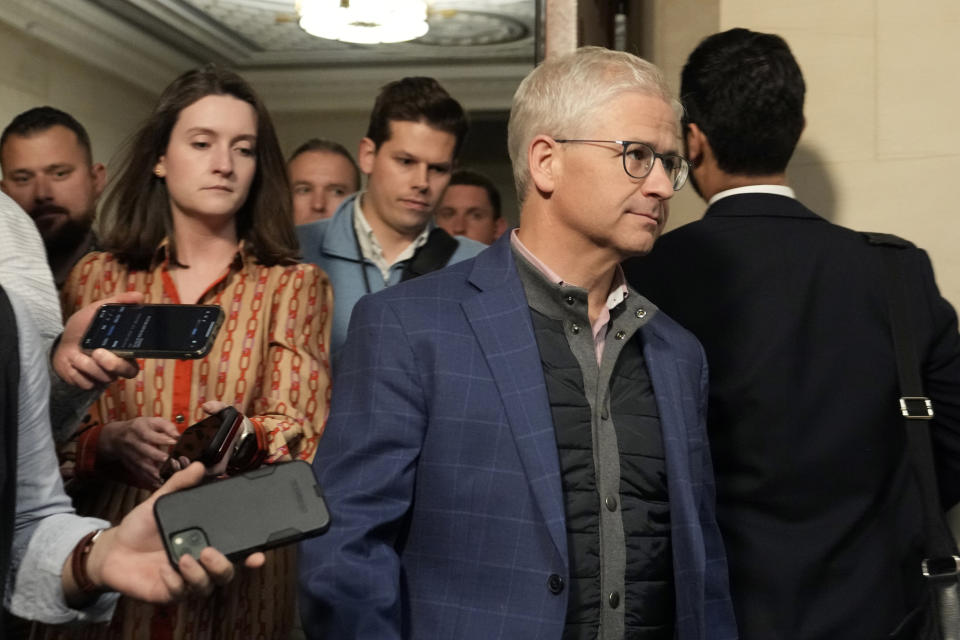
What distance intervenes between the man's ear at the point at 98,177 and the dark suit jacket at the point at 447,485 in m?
1.71

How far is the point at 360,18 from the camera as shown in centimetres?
393

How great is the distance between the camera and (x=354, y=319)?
6.79 feet

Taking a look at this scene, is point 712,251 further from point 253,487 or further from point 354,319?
point 253,487

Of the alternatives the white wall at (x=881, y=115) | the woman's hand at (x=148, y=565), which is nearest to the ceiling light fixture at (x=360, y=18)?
the white wall at (x=881, y=115)

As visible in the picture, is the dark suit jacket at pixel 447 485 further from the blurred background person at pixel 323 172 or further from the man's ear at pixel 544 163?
the blurred background person at pixel 323 172

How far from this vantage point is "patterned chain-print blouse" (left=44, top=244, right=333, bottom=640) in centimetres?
241

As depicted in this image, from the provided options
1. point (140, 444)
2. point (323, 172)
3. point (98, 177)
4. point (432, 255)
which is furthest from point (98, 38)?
point (140, 444)

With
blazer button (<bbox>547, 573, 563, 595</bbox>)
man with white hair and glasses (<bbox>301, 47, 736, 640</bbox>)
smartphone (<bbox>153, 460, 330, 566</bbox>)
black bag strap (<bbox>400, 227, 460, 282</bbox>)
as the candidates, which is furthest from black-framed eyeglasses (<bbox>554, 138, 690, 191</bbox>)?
black bag strap (<bbox>400, 227, 460, 282</bbox>)

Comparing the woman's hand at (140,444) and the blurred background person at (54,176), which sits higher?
the blurred background person at (54,176)

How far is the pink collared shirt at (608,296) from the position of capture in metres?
2.13

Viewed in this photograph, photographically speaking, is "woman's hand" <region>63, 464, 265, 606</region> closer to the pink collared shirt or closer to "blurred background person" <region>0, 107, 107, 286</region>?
the pink collared shirt

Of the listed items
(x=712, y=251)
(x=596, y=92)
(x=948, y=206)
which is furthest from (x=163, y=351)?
(x=948, y=206)

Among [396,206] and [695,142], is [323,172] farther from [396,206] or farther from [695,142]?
[695,142]

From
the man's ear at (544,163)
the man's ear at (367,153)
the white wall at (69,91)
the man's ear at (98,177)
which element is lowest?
the man's ear at (544,163)
